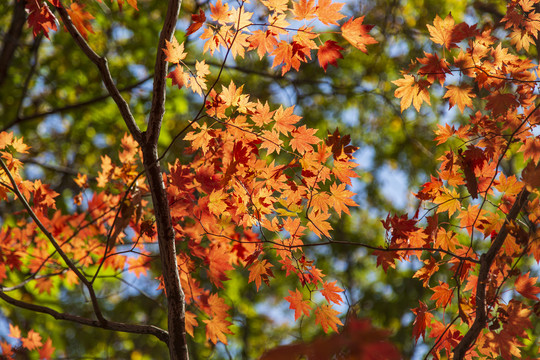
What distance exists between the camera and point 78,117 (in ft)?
17.4

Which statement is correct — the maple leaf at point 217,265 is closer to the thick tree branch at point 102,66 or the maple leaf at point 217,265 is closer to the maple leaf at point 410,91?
the thick tree branch at point 102,66

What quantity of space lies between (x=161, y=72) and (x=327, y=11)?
560 mm

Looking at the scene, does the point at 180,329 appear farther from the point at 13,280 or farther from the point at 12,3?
the point at 12,3

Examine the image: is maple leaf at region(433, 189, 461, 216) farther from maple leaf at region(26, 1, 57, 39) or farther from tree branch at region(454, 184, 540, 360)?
maple leaf at region(26, 1, 57, 39)

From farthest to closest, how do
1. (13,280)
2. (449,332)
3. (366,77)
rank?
(366,77)
(13,280)
(449,332)

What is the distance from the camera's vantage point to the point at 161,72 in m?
1.45

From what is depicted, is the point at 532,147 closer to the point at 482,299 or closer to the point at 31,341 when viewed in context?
the point at 482,299

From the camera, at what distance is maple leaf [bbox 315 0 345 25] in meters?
1.44

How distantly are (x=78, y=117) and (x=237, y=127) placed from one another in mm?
4333

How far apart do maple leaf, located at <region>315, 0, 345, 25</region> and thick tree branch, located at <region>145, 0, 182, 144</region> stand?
442mm

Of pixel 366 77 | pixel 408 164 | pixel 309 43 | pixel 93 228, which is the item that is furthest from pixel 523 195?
pixel 366 77

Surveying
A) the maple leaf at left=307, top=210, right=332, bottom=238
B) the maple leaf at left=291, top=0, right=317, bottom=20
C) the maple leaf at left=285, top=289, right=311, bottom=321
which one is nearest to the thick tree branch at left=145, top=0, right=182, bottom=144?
the maple leaf at left=291, top=0, right=317, bottom=20

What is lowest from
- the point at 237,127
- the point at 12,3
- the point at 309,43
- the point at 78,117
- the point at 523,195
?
the point at 523,195

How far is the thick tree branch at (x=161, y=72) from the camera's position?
4.68 feet
